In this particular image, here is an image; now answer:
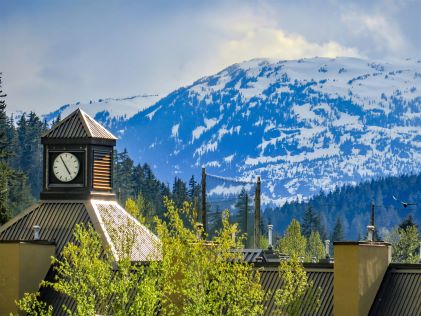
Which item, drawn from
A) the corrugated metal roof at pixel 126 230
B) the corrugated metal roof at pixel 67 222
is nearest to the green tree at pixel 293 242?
the corrugated metal roof at pixel 126 230

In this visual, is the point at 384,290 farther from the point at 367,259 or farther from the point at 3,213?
the point at 3,213

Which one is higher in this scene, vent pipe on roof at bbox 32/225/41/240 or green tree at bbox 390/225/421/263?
green tree at bbox 390/225/421/263

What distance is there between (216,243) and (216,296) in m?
3.63

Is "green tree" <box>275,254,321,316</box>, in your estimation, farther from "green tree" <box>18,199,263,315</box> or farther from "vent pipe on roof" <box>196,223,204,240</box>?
"vent pipe on roof" <box>196,223,204,240</box>

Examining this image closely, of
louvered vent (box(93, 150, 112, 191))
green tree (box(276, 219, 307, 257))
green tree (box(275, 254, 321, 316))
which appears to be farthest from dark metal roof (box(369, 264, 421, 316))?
green tree (box(276, 219, 307, 257))

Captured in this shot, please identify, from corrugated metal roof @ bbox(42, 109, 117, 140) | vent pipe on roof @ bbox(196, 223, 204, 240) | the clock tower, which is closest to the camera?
vent pipe on roof @ bbox(196, 223, 204, 240)

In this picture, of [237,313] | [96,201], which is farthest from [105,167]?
[237,313]

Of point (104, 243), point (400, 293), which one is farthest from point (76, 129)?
point (400, 293)

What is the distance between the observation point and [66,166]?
66812mm

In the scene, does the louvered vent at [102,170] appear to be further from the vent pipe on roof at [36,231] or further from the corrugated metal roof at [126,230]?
the vent pipe on roof at [36,231]

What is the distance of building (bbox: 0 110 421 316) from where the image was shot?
52.4 metres

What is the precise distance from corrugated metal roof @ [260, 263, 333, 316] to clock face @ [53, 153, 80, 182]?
13.2m

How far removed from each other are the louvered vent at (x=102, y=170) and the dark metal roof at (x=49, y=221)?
1676 mm

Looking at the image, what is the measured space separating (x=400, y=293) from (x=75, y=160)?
1890cm
